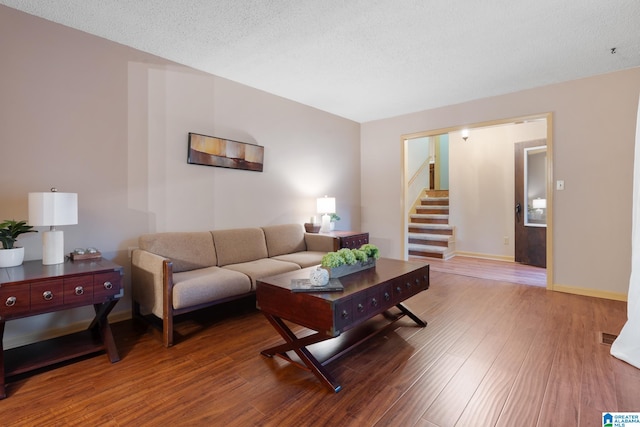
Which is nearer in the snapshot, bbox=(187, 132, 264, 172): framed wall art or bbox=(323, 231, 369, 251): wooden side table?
bbox=(187, 132, 264, 172): framed wall art

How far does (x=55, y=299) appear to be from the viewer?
1822mm

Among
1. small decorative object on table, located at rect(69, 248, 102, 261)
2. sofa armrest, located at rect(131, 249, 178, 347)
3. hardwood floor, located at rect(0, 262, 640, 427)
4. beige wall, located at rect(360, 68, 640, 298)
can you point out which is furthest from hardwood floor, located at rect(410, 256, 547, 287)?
small decorative object on table, located at rect(69, 248, 102, 261)

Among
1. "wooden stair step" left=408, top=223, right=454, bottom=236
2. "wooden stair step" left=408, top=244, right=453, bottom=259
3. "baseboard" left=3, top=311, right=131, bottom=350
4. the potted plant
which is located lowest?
"baseboard" left=3, top=311, right=131, bottom=350

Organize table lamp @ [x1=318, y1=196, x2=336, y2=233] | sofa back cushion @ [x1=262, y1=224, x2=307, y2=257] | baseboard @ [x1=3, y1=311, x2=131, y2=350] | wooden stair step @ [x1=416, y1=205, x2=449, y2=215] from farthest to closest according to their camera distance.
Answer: wooden stair step @ [x1=416, y1=205, x2=449, y2=215]
table lamp @ [x1=318, y1=196, x2=336, y2=233]
sofa back cushion @ [x1=262, y1=224, x2=307, y2=257]
baseboard @ [x1=3, y1=311, x2=131, y2=350]

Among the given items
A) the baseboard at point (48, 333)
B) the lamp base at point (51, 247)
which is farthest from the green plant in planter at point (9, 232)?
the baseboard at point (48, 333)

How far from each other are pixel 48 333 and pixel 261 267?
168cm

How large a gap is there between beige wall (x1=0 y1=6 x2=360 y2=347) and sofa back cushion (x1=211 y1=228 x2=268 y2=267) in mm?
250

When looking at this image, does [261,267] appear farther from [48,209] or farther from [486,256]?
[486,256]

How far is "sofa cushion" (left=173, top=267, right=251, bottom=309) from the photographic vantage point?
2.25 meters

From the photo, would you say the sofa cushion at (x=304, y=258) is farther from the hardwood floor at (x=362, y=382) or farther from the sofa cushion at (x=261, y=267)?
the hardwood floor at (x=362, y=382)

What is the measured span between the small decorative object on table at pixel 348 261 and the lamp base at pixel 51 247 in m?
1.84

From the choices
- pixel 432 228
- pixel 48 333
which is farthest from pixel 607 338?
pixel 48 333
